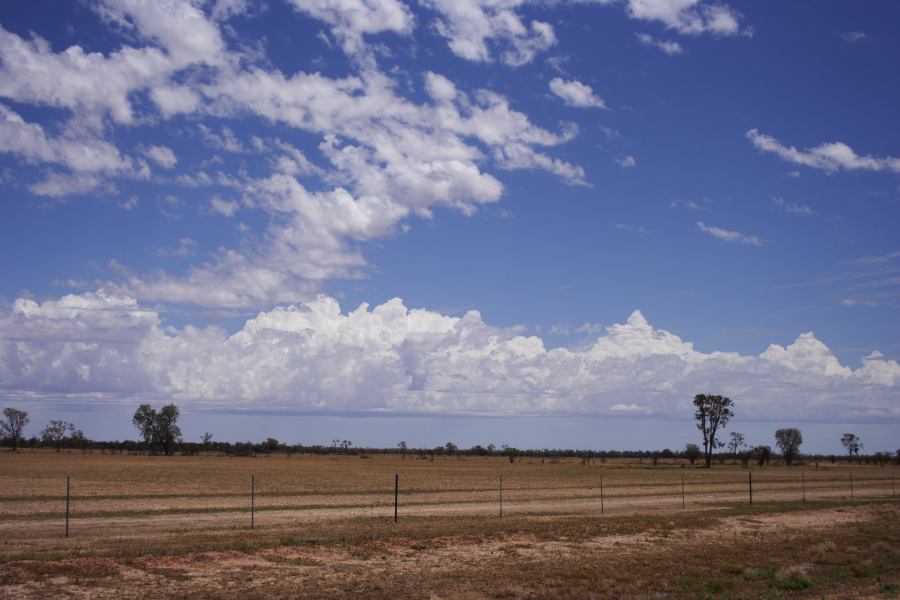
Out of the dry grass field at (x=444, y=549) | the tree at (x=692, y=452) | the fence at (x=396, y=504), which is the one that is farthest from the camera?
the tree at (x=692, y=452)

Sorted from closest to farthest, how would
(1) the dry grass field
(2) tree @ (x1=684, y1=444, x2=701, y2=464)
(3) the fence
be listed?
(1) the dry grass field < (3) the fence < (2) tree @ (x1=684, y1=444, x2=701, y2=464)

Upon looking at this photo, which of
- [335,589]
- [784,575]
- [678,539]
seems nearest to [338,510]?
[678,539]

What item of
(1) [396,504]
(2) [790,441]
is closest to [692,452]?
(2) [790,441]

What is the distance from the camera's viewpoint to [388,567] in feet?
62.7

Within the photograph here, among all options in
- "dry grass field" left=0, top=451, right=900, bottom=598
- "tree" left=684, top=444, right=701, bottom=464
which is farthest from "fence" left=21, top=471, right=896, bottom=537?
"tree" left=684, top=444, right=701, bottom=464

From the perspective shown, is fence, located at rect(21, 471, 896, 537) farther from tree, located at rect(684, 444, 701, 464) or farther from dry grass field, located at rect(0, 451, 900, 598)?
tree, located at rect(684, 444, 701, 464)

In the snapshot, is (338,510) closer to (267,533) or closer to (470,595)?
(267,533)

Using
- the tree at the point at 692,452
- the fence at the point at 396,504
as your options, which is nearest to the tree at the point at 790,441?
the tree at the point at 692,452

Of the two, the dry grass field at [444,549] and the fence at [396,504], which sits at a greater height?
the dry grass field at [444,549]

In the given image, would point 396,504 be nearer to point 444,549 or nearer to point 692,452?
point 444,549

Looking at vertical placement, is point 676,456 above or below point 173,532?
below

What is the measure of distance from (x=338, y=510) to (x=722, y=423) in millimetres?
102799

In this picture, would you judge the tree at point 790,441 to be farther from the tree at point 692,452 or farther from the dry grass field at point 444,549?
the dry grass field at point 444,549

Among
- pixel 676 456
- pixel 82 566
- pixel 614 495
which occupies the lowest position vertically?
pixel 676 456
